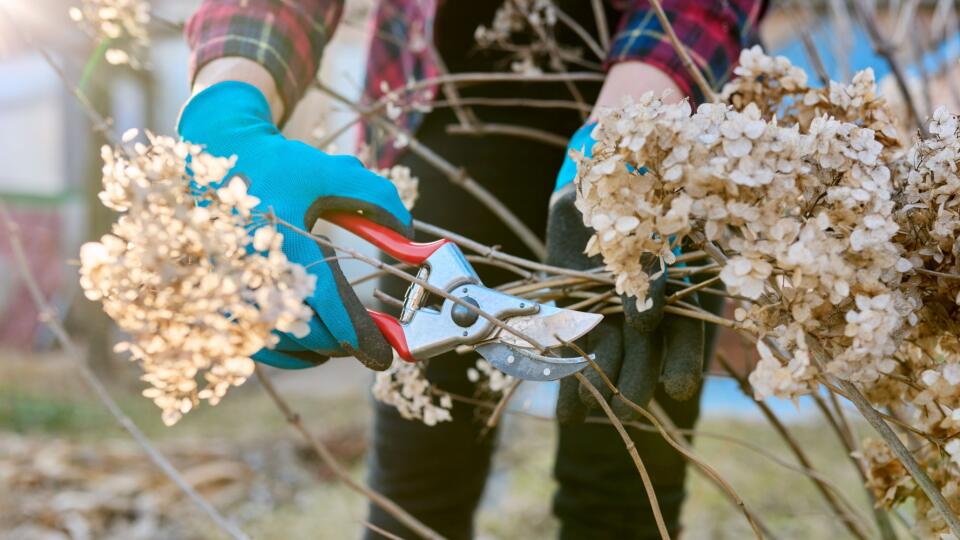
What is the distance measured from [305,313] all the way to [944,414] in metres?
0.56

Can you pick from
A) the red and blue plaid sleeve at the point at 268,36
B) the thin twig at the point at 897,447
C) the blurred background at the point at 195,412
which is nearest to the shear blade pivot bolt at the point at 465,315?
the blurred background at the point at 195,412

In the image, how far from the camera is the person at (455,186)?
858mm

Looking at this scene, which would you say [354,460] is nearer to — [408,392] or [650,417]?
[408,392]

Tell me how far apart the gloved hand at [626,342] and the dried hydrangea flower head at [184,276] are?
32 cm

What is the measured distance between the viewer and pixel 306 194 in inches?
34.4

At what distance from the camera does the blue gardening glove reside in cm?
82

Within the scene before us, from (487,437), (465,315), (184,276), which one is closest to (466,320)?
(465,315)

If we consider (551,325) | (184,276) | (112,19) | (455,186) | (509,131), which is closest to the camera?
(184,276)

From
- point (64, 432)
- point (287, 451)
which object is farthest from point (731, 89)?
point (64, 432)

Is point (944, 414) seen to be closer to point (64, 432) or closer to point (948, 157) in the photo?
point (948, 157)

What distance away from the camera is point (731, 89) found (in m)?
0.90

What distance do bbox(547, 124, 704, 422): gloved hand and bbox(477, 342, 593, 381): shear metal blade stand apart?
0.21ft

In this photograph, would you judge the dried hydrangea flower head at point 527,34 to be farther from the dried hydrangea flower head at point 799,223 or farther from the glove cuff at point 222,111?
the dried hydrangea flower head at point 799,223

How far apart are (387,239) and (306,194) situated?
0.32ft
